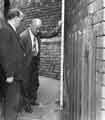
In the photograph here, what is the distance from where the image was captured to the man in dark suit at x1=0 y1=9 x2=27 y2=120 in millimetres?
2822

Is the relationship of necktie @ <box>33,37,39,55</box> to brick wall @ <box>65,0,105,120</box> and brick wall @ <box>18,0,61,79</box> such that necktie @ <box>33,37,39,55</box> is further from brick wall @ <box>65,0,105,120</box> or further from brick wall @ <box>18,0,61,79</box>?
brick wall @ <box>65,0,105,120</box>

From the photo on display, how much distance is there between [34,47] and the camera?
163 inches

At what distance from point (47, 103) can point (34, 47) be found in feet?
2.81

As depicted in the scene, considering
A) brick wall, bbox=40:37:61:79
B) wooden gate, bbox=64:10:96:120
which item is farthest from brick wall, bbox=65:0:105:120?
brick wall, bbox=40:37:61:79

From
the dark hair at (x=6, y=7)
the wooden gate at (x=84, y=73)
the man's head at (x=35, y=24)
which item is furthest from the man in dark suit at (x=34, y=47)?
the wooden gate at (x=84, y=73)

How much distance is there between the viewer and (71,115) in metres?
2.99

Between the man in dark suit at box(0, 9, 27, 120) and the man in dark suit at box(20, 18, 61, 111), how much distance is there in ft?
2.59

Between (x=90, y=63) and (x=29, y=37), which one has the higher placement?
(x=29, y=37)

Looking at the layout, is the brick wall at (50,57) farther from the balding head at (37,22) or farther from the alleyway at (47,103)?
the balding head at (37,22)

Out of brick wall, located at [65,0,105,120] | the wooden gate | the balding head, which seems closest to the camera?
brick wall, located at [65,0,105,120]

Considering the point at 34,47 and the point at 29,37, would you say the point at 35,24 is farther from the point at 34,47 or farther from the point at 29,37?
the point at 34,47

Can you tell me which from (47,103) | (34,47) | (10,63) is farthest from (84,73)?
(34,47)

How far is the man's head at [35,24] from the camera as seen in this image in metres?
4.10

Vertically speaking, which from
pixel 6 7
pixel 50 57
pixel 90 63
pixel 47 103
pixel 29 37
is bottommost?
pixel 47 103
